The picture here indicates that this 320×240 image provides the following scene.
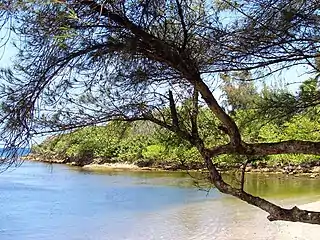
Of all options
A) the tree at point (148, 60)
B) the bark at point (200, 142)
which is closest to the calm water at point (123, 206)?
the tree at point (148, 60)

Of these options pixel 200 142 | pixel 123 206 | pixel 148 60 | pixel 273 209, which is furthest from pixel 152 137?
pixel 123 206

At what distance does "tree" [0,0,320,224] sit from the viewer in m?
1.94

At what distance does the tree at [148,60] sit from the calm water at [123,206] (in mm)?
4120

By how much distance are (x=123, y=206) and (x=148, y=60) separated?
425 inches

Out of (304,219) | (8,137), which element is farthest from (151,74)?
(304,219)

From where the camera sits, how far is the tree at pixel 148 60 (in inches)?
76.5

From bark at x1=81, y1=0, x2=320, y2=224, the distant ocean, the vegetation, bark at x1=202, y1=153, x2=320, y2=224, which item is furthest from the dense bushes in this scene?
bark at x1=202, y1=153, x2=320, y2=224

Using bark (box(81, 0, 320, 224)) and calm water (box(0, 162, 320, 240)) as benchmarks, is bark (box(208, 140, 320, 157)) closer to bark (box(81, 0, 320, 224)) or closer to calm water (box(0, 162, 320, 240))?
bark (box(81, 0, 320, 224))

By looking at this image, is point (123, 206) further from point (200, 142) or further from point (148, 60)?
point (148, 60)

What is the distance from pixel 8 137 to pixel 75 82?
0.35 meters

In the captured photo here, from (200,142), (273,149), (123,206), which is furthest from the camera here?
(123,206)

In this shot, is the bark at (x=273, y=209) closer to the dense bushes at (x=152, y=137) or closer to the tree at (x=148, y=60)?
the tree at (x=148, y=60)

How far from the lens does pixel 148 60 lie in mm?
2150

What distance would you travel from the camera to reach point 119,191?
50.9ft
